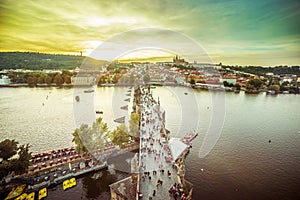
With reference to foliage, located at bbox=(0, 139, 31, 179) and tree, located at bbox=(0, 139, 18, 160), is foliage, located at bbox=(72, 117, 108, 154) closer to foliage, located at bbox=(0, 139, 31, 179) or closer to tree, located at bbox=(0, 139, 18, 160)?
foliage, located at bbox=(0, 139, 31, 179)

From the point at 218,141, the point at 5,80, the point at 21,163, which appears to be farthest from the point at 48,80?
the point at 218,141

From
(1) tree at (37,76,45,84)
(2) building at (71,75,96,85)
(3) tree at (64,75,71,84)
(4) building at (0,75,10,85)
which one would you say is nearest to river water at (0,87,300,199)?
(1) tree at (37,76,45,84)

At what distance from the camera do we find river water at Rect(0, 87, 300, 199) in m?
10.8

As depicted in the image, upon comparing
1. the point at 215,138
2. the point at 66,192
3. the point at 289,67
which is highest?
the point at 289,67

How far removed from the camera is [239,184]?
11.2 metres

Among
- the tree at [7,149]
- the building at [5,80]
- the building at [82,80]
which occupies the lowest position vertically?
the tree at [7,149]

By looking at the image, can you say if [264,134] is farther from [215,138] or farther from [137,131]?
[137,131]

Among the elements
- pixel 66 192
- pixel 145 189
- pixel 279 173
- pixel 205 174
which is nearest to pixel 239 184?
pixel 205 174

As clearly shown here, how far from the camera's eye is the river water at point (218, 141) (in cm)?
1077

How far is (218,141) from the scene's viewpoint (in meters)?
17.0

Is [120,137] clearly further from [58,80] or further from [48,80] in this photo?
[48,80]

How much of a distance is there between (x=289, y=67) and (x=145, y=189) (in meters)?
111

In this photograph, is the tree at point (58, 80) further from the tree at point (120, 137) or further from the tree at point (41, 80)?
the tree at point (120, 137)

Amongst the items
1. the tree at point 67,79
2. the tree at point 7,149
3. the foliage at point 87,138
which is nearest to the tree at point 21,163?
the tree at point 7,149
